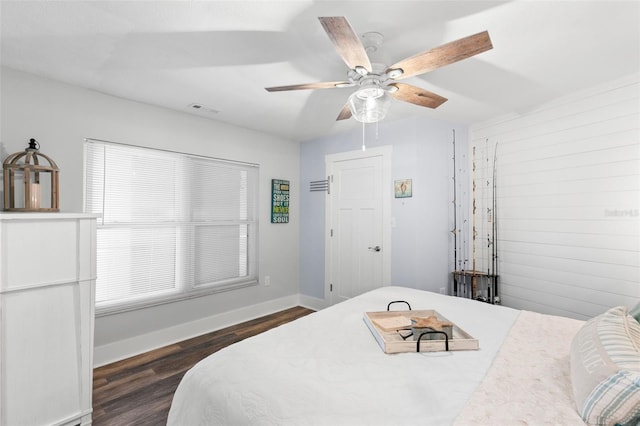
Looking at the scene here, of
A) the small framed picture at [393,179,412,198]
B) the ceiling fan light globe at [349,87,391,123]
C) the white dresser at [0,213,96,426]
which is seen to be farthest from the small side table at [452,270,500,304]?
the white dresser at [0,213,96,426]

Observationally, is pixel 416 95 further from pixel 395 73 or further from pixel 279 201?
pixel 279 201

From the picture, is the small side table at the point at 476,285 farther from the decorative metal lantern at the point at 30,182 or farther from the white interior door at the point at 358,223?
the decorative metal lantern at the point at 30,182

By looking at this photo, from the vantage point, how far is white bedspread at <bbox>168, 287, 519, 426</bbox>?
1.01m

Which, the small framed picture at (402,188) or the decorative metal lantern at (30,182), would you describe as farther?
the small framed picture at (402,188)

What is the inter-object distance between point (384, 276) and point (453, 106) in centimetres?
200

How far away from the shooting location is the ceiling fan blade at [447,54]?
1.43 metres

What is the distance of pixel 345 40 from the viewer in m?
1.47

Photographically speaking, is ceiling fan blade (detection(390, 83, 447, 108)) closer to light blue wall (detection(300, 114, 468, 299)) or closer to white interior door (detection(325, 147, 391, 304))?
light blue wall (detection(300, 114, 468, 299))

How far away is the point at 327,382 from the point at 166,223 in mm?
2671

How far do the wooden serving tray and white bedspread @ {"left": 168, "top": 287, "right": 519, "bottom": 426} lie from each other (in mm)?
31

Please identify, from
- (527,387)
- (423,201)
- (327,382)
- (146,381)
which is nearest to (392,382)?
(327,382)

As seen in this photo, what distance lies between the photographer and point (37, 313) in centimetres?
184

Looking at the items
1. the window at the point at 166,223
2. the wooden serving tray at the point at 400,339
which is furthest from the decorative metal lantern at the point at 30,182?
the wooden serving tray at the point at 400,339

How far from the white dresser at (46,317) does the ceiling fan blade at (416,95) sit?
2238 millimetres
